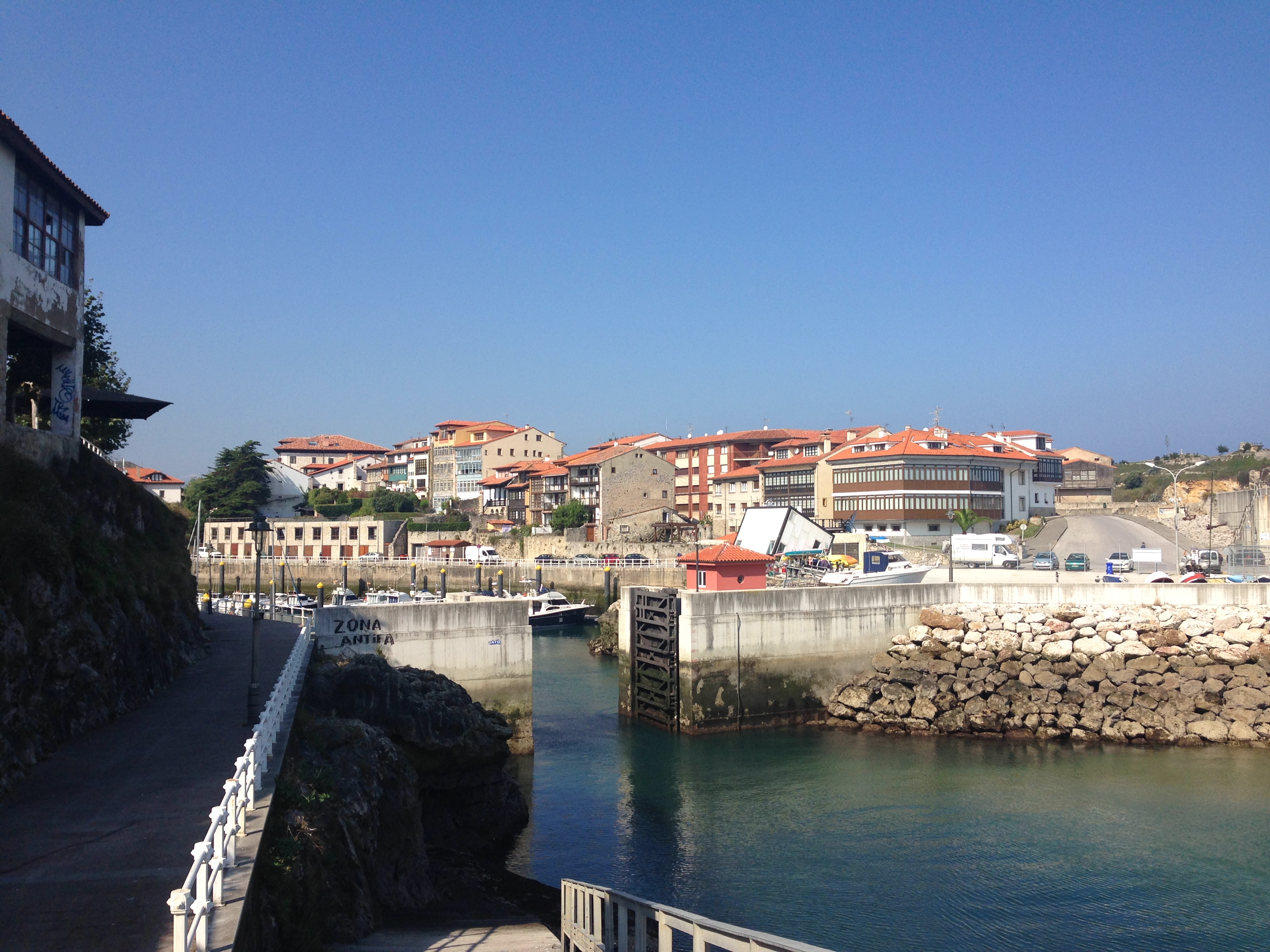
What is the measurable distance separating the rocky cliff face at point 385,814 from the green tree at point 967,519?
52026mm

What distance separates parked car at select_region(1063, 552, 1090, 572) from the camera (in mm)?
54812

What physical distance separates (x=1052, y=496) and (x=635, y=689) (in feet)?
198

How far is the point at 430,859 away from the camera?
75.8 feet

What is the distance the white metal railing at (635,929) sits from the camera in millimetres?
8477

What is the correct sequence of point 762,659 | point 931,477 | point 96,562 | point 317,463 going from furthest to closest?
point 317,463 < point 931,477 < point 762,659 < point 96,562

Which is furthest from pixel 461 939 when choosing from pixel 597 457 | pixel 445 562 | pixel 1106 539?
A: pixel 597 457

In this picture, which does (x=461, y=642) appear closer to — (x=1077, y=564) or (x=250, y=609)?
(x=250, y=609)

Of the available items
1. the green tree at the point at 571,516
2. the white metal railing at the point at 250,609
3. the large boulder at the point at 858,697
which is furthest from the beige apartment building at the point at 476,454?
the large boulder at the point at 858,697

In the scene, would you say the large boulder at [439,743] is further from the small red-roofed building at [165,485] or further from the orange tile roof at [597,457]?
the small red-roofed building at [165,485]

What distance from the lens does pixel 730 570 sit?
135 ft

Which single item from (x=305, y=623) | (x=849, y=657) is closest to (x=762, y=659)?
(x=849, y=657)

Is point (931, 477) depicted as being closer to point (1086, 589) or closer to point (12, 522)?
point (1086, 589)

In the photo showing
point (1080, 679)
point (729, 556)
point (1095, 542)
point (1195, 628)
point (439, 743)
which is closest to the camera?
point (439, 743)

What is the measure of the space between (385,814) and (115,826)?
627 cm
